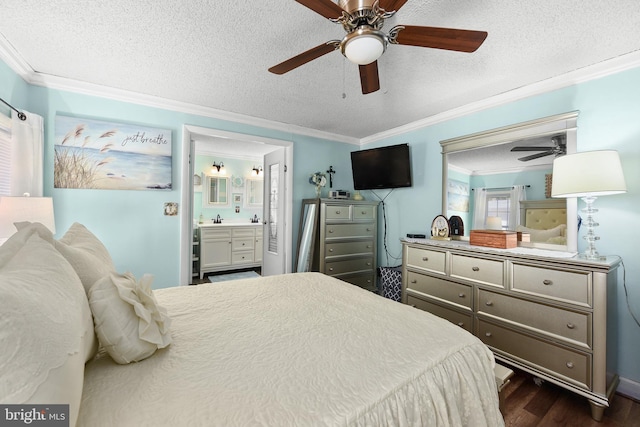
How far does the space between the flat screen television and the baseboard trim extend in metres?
2.48

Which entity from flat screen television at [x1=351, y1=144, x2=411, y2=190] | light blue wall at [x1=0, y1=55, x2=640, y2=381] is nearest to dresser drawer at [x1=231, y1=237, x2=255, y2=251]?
light blue wall at [x1=0, y1=55, x2=640, y2=381]

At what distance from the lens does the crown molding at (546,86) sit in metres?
1.95

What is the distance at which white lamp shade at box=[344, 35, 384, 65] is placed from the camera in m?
1.27

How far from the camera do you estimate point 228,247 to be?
496 cm

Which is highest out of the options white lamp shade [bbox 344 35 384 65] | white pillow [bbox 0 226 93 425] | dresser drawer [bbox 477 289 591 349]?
white lamp shade [bbox 344 35 384 65]

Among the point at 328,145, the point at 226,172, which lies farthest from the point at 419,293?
the point at 226,172

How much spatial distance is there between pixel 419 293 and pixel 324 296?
1511 millimetres

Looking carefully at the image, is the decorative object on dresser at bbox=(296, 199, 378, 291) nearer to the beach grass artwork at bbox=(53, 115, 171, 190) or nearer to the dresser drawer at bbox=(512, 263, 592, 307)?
the beach grass artwork at bbox=(53, 115, 171, 190)

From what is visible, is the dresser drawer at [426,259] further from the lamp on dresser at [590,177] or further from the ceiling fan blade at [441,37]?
the ceiling fan blade at [441,37]

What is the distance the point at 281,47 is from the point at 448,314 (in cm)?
268

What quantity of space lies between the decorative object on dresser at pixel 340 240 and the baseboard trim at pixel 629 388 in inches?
94.0

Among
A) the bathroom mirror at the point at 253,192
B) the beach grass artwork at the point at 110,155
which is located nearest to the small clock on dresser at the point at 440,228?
the beach grass artwork at the point at 110,155

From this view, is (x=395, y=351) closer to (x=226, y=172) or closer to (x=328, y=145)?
(x=328, y=145)

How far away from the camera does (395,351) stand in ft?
3.37
